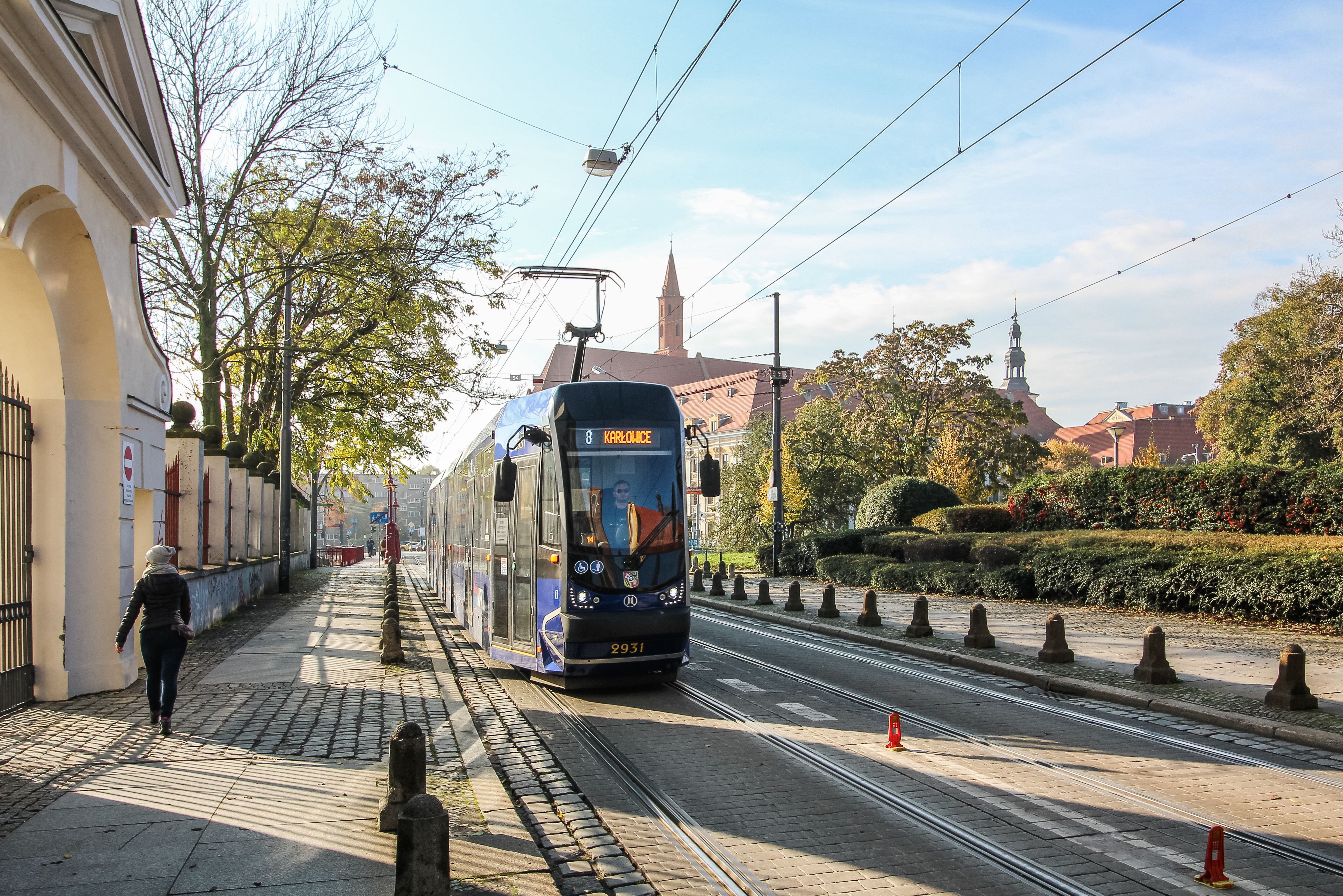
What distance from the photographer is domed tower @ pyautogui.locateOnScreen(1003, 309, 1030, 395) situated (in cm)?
12381

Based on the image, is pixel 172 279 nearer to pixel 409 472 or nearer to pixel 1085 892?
pixel 409 472

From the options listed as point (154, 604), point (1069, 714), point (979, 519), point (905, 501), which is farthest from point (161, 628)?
point (905, 501)

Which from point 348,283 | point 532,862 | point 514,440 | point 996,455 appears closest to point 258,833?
point 532,862

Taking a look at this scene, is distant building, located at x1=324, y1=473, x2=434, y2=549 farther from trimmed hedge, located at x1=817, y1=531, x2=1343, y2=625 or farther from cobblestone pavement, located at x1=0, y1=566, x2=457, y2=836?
cobblestone pavement, located at x1=0, y1=566, x2=457, y2=836

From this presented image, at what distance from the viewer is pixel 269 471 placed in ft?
94.3

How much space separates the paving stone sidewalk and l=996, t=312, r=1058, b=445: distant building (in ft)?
381

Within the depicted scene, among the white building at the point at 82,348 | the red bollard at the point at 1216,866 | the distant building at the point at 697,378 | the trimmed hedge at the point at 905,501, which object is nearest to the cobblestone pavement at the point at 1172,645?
the red bollard at the point at 1216,866

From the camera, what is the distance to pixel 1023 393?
12325cm

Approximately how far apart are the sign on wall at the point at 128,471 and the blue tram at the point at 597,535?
411 centimetres

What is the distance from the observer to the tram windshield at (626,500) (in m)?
10.6

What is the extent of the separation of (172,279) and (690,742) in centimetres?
1761

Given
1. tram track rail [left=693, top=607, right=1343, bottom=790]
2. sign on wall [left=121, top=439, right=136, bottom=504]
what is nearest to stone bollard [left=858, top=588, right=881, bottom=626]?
tram track rail [left=693, top=607, right=1343, bottom=790]

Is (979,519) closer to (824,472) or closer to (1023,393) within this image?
(824,472)

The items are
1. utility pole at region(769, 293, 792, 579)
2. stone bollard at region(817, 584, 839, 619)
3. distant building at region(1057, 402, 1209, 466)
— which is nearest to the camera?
stone bollard at region(817, 584, 839, 619)
